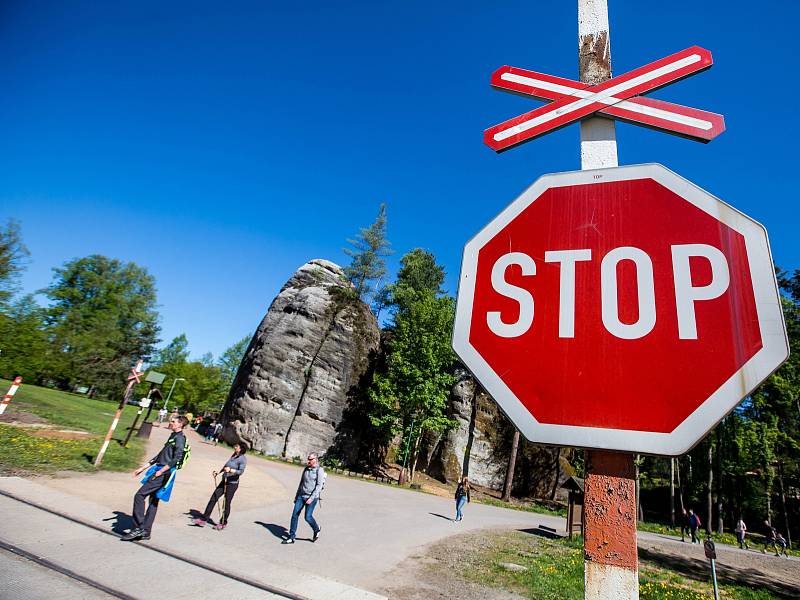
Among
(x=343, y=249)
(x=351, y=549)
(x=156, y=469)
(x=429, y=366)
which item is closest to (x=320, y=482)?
(x=351, y=549)

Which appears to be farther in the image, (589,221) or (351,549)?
(351,549)

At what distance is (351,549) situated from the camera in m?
8.28

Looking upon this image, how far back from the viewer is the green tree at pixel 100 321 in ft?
139

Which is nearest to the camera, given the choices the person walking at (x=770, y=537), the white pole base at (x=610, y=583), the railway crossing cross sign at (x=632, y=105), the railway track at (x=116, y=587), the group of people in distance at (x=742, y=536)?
the white pole base at (x=610, y=583)

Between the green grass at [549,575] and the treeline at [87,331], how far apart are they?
40.5 meters

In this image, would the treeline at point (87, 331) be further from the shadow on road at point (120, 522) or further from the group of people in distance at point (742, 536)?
the group of people in distance at point (742, 536)

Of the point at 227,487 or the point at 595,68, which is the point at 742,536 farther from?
the point at 595,68

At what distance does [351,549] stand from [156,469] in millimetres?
4469

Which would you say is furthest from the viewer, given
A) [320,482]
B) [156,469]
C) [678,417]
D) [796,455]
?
[796,455]

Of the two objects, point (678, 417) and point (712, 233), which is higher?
point (712, 233)

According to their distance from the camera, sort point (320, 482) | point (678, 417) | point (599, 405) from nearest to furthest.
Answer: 1. point (678, 417)
2. point (599, 405)
3. point (320, 482)

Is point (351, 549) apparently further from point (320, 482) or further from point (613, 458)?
point (613, 458)

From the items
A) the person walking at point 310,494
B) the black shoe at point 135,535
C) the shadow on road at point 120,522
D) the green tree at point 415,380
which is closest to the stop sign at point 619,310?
the black shoe at point 135,535

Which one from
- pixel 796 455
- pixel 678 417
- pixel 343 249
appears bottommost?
pixel 678 417
